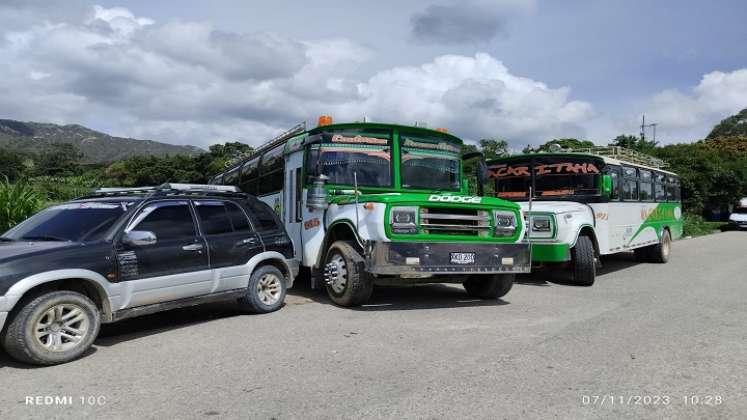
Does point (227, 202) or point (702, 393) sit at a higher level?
point (227, 202)

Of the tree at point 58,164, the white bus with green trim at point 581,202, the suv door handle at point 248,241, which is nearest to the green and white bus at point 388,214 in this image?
the suv door handle at point 248,241

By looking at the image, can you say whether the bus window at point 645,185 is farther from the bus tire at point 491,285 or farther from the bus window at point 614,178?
the bus tire at point 491,285

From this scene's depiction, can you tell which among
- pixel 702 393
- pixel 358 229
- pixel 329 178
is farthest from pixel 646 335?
pixel 329 178

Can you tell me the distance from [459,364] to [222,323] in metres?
3.11

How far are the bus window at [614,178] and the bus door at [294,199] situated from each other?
20.3ft

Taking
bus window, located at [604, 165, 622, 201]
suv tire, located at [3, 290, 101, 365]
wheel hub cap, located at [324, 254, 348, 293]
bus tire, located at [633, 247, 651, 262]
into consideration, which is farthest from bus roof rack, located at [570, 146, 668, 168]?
suv tire, located at [3, 290, 101, 365]

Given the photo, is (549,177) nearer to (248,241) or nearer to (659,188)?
(659,188)

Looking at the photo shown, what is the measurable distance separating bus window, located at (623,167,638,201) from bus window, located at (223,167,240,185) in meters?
8.95

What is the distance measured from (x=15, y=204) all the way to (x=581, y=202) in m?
11.0

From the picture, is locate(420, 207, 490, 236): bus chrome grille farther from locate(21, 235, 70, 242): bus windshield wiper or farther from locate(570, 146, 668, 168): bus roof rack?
locate(570, 146, 668, 168): bus roof rack

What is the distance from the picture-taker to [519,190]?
12.2 meters

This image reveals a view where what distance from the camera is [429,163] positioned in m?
9.09

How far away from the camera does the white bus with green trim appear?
10.2 metres

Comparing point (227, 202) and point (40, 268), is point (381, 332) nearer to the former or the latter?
point (227, 202)
